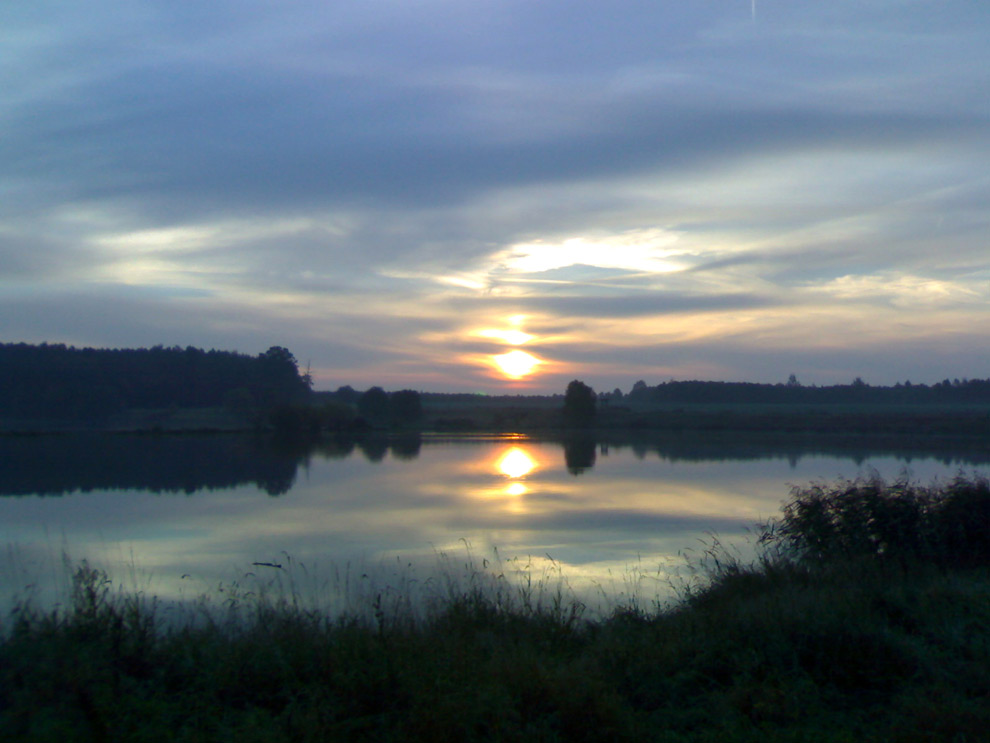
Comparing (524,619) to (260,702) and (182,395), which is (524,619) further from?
(182,395)

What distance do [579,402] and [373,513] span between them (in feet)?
146

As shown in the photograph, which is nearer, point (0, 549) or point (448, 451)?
point (0, 549)

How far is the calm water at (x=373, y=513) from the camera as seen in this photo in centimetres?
1216

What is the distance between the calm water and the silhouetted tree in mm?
→ 25183

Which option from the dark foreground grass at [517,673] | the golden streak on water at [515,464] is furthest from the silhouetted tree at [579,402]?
the dark foreground grass at [517,673]

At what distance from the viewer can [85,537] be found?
587 inches

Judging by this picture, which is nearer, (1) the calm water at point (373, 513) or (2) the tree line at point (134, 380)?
(1) the calm water at point (373, 513)

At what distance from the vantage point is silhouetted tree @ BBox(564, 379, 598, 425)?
Result: 2448 inches

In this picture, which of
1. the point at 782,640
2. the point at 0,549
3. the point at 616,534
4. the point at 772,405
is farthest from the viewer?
the point at 772,405

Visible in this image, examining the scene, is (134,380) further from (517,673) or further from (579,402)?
(517,673)

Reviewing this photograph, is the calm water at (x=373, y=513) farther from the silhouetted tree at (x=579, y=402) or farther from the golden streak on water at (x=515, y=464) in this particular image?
the silhouetted tree at (x=579, y=402)

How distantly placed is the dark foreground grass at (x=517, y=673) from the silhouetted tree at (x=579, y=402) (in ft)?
175

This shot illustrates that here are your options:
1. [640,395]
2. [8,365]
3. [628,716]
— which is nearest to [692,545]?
[628,716]

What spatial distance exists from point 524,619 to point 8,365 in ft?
110
